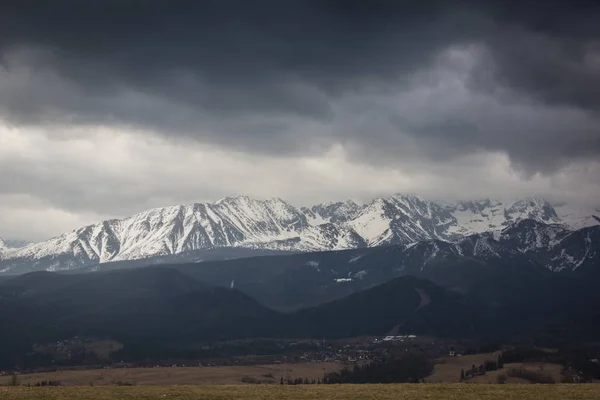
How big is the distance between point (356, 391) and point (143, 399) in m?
25.6

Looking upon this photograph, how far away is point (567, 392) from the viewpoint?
83.2 meters

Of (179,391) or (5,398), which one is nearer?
(5,398)

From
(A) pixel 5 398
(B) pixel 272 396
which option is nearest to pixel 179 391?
(B) pixel 272 396

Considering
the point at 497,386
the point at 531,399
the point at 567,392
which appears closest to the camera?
the point at 531,399

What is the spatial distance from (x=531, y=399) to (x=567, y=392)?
27.8 ft

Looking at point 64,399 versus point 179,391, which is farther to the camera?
point 179,391

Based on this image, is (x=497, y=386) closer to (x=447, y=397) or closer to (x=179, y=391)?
(x=447, y=397)

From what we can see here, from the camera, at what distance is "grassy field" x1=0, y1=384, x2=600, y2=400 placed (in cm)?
8025

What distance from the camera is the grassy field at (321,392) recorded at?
80250 millimetres

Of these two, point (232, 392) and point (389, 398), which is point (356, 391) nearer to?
point (389, 398)

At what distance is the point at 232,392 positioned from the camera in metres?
85.7

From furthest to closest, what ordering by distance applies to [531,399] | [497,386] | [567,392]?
[497,386], [567,392], [531,399]

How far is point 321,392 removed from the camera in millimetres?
85938

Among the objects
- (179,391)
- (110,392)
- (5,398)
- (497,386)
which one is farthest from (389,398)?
(5,398)
